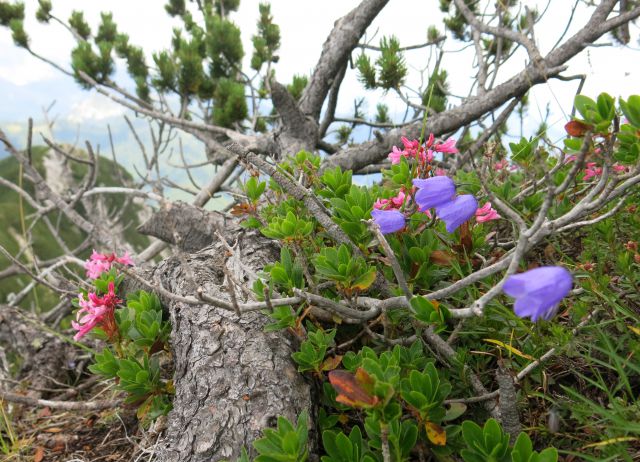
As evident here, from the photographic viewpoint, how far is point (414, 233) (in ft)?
5.35

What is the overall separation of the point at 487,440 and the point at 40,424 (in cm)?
240

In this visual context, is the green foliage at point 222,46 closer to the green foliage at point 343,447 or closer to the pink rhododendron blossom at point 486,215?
the pink rhododendron blossom at point 486,215

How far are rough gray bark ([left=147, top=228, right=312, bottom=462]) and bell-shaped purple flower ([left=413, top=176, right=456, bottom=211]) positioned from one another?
23.6 inches

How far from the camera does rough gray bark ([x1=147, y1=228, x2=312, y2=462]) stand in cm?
126

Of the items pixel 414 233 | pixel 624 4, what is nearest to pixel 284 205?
pixel 414 233

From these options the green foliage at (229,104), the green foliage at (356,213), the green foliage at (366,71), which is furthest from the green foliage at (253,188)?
the green foliage at (229,104)

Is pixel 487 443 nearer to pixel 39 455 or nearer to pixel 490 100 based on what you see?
pixel 39 455

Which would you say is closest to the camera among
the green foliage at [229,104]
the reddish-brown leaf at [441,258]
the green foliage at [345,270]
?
the green foliage at [345,270]

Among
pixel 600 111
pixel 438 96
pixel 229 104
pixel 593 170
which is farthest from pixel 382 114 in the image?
pixel 600 111

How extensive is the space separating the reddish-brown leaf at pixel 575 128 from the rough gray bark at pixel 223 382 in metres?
0.91

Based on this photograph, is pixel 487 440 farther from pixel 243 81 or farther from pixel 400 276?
pixel 243 81

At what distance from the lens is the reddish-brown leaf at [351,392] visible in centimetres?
100

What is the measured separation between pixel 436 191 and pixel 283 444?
78 cm

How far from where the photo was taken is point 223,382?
141 centimetres
